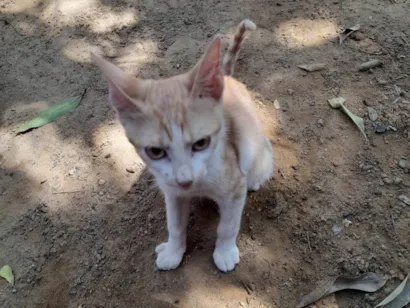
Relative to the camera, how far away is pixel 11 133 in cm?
349

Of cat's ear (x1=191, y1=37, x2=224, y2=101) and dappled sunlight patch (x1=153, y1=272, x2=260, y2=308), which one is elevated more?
cat's ear (x1=191, y1=37, x2=224, y2=101)

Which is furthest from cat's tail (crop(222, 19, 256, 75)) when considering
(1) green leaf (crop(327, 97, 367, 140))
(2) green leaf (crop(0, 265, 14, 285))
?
(2) green leaf (crop(0, 265, 14, 285))

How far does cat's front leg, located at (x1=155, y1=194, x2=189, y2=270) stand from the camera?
253 cm

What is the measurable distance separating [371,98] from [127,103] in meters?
2.03

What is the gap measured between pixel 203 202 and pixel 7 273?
4.29 ft

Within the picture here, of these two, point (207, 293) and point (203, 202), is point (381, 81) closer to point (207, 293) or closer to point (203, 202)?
point (203, 202)

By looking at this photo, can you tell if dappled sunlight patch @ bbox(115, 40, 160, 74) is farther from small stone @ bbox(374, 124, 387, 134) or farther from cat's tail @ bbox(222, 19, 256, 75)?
small stone @ bbox(374, 124, 387, 134)

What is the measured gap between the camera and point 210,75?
1.91 metres

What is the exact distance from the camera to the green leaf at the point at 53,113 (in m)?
3.48

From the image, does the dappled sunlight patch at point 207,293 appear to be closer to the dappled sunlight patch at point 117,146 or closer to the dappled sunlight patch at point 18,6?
the dappled sunlight patch at point 117,146

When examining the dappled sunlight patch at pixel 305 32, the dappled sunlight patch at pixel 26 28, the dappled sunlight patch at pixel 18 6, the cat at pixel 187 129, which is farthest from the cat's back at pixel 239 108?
the dappled sunlight patch at pixel 18 6

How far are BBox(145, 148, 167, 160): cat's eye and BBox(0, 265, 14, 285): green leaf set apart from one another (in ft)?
4.62

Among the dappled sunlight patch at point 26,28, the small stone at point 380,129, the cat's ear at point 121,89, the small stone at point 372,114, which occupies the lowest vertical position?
the small stone at point 380,129

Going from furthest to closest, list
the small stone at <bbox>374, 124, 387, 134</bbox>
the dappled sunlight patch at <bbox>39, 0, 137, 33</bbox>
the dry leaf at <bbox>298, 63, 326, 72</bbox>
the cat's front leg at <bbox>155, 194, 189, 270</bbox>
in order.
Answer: the dappled sunlight patch at <bbox>39, 0, 137, 33</bbox> < the dry leaf at <bbox>298, 63, 326, 72</bbox> < the small stone at <bbox>374, 124, 387, 134</bbox> < the cat's front leg at <bbox>155, 194, 189, 270</bbox>
